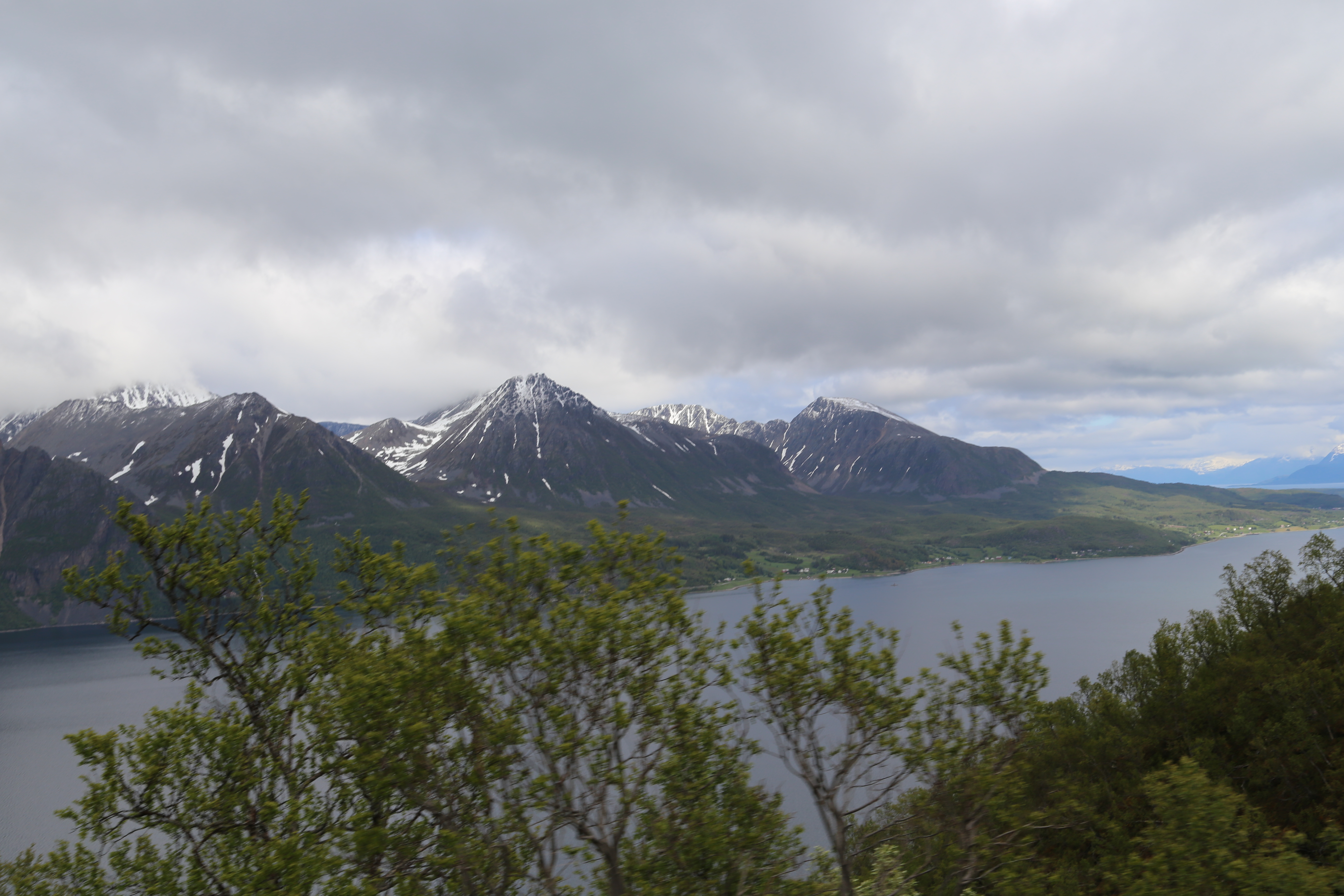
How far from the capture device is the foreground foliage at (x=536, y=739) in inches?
711

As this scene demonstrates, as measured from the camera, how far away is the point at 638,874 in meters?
18.7

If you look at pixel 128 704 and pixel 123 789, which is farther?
pixel 128 704

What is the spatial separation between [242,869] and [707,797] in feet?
43.8

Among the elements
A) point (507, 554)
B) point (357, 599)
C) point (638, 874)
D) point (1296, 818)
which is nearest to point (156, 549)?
point (357, 599)

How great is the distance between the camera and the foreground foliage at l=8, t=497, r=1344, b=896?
18.0 metres

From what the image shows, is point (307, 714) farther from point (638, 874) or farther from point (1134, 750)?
point (1134, 750)

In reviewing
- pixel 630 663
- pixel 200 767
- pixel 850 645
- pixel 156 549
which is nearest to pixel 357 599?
pixel 156 549

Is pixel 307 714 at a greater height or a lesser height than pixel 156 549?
lesser

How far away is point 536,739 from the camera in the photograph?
A: 60.1 feet

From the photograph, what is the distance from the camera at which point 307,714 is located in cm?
2106

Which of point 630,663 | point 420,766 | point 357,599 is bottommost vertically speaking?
point 420,766

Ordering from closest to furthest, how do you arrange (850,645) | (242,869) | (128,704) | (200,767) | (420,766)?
(420,766)
(242,869)
(850,645)
(200,767)
(128,704)

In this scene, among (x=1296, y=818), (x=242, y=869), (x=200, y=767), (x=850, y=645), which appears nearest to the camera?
(x=242, y=869)

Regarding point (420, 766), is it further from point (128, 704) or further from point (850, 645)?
point (128, 704)
